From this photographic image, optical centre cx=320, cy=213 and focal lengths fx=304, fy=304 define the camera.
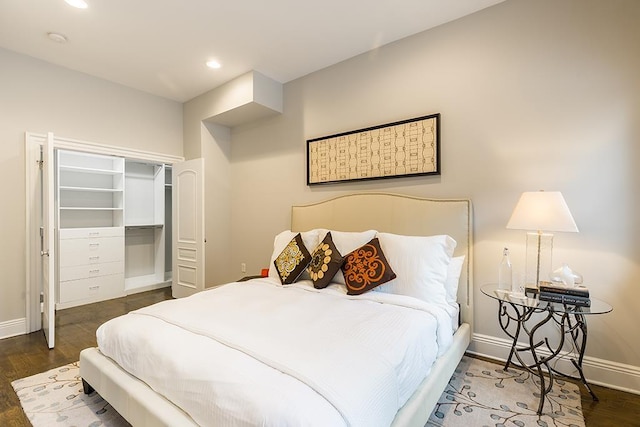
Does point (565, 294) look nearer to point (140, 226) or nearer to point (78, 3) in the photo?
point (78, 3)

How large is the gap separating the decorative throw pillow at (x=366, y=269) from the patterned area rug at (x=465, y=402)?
0.84 metres

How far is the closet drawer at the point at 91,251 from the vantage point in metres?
4.00

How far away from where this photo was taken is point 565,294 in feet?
6.12

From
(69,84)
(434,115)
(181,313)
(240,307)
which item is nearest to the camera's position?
(181,313)

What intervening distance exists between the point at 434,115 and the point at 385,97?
568 mm

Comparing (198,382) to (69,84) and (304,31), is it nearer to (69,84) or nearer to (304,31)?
(304,31)

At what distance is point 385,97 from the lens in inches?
120

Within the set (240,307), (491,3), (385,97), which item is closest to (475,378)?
(240,307)

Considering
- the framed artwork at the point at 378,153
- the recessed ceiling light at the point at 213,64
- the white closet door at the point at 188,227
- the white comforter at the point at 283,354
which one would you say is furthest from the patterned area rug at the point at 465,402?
the recessed ceiling light at the point at 213,64

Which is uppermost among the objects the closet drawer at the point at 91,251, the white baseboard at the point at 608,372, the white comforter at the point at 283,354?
the closet drawer at the point at 91,251

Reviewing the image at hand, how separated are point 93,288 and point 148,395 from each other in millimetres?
3670

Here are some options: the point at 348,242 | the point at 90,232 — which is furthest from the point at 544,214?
the point at 90,232

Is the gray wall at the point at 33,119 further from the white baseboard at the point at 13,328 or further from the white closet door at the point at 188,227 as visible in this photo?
the white closet door at the point at 188,227

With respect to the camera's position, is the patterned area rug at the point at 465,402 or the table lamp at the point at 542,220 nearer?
the patterned area rug at the point at 465,402
